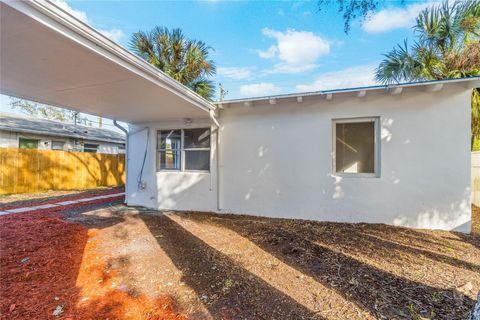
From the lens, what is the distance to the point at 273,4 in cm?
540

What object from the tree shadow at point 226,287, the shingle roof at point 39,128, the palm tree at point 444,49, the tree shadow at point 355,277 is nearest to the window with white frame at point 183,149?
the tree shadow at point 355,277

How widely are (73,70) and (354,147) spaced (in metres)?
5.45

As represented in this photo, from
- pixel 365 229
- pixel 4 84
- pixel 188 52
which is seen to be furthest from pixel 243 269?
pixel 188 52

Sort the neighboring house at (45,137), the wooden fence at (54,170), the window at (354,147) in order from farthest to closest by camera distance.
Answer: the neighboring house at (45,137) < the wooden fence at (54,170) < the window at (354,147)

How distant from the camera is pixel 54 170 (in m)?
10.4

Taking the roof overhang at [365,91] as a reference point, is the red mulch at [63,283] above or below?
below

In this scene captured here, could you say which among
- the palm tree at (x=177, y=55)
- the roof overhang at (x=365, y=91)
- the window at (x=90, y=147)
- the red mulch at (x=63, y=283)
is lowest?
the red mulch at (x=63, y=283)

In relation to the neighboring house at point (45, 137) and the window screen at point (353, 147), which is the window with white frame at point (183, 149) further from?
the neighboring house at point (45, 137)

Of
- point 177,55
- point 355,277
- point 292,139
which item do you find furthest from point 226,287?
point 177,55

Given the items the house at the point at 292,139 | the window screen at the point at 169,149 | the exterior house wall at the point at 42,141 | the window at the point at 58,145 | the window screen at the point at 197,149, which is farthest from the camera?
the window at the point at 58,145

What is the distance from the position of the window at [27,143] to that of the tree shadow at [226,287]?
11.7 metres

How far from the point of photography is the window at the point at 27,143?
10969 millimetres

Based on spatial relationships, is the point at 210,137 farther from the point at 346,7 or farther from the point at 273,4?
the point at 346,7

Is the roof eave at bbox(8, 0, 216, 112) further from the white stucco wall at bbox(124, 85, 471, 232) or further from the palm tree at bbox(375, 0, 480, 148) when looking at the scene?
the palm tree at bbox(375, 0, 480, 148)
